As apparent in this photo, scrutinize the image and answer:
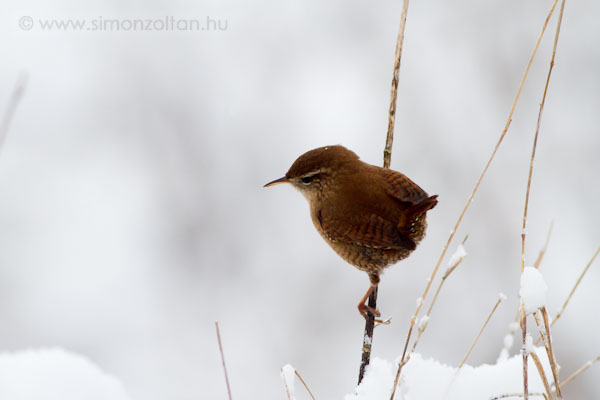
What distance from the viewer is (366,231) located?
8.51 ft

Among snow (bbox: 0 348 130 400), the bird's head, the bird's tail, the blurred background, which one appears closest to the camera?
snow (bbox: 0 348 130 400)

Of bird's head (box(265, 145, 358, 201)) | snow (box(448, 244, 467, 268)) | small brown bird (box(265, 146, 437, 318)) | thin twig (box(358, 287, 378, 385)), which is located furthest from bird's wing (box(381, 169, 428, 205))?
snow (box(448, 244, 467, 268))

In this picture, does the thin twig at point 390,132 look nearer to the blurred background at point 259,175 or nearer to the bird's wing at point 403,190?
the bird's wing at point 403,190

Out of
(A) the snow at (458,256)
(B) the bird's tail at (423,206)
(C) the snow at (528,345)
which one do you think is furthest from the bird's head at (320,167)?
(C) the snow at (528,345)

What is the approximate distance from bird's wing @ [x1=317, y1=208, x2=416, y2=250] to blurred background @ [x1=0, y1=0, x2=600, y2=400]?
10.5 feet

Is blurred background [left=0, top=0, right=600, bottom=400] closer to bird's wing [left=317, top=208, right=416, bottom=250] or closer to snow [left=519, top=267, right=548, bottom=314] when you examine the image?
bird's wing [left=317, top=208, right=416, bottom=250]

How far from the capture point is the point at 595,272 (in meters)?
5.81

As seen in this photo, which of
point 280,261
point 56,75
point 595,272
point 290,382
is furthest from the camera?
point 56,75

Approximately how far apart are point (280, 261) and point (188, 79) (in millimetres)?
2384

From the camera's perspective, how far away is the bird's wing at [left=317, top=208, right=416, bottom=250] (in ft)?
8.41

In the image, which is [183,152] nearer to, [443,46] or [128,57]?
[128,57]

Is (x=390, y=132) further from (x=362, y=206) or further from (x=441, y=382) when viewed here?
(x=441, y=382)

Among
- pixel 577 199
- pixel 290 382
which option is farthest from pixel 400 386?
pixel 577 199

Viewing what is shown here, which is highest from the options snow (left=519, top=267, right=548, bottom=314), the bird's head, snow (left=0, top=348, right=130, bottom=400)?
the bird's head
